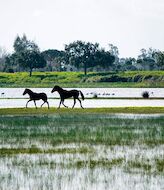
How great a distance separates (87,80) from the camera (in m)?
151

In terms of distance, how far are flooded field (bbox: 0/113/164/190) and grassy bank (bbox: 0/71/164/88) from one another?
103m

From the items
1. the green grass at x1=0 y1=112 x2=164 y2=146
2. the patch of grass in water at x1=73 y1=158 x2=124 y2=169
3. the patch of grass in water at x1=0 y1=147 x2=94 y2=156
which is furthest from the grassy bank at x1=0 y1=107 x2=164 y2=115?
the patch of grass in water at x1=73 y1=158 x2=124 y2=169

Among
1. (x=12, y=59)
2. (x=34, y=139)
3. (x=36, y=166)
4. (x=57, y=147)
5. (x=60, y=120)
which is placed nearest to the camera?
(x=36, y=166)

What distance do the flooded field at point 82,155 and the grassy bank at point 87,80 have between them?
338ft

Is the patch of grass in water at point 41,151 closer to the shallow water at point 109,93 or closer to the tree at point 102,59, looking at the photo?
the shallow water at point 109,93

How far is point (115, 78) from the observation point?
5763 inches

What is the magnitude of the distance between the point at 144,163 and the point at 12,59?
169 meters

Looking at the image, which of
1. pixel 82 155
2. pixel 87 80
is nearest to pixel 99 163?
pixel 82 155

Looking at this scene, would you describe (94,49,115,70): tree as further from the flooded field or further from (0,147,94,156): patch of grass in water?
(0,147,94,156): patch of grass in water

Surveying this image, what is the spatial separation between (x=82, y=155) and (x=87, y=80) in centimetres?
12950

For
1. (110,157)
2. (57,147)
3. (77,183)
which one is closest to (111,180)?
(77,183)

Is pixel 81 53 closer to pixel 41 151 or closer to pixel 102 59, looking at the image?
pixel 102 59

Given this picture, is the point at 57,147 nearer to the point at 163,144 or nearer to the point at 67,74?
the point at 163,144

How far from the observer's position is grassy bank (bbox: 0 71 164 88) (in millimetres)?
139837
